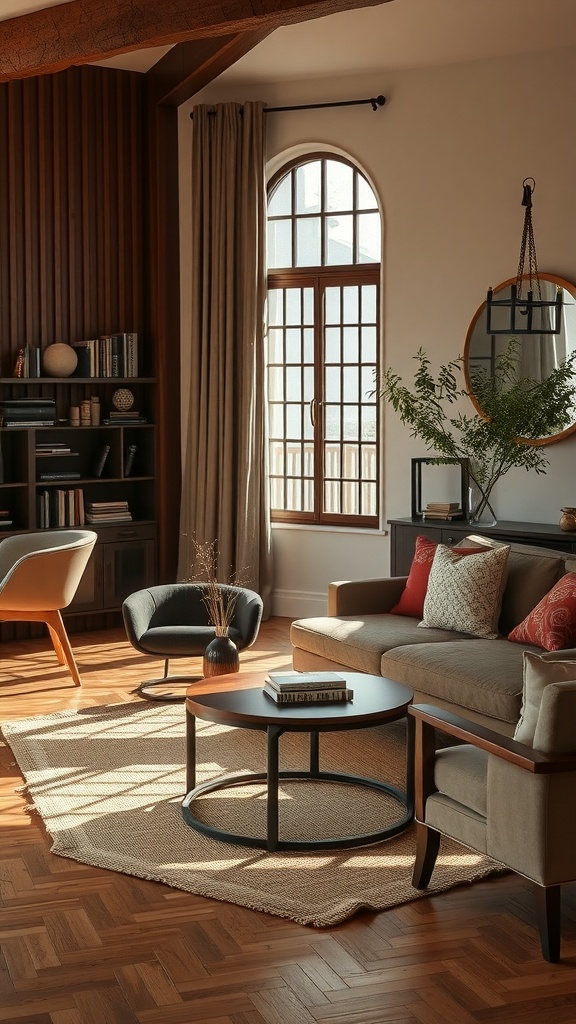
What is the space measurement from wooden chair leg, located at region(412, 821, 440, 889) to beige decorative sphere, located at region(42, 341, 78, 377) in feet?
15.5

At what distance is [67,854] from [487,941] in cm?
147

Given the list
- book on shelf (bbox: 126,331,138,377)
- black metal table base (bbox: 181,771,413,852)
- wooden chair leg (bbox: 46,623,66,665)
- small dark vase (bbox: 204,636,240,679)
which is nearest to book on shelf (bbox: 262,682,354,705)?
black metal table base (bbox: 181,771,413,852)

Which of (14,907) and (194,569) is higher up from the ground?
(194,569)

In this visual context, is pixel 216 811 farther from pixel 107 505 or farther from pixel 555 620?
pixel 107 505

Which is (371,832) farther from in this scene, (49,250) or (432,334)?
(49,250)

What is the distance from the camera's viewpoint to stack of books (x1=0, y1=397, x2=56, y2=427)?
287 inches

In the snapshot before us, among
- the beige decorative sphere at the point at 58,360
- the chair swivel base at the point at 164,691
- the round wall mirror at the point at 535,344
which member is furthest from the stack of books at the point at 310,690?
the beige decorative sphere at the point at 58,360

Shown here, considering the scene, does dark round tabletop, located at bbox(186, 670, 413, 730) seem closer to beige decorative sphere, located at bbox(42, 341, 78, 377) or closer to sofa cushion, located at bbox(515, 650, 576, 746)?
sofa cushion, located at bbox(515, 650, 576, 746)

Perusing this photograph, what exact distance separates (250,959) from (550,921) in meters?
0.83

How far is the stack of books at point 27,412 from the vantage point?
7301 mm

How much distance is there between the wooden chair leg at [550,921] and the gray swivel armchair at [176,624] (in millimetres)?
2631

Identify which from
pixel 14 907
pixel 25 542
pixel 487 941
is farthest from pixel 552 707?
pixel 25 542

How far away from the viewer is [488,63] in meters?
7.00

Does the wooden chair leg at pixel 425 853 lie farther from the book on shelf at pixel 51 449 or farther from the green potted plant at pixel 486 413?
the book on shelf at pixel 51 449
